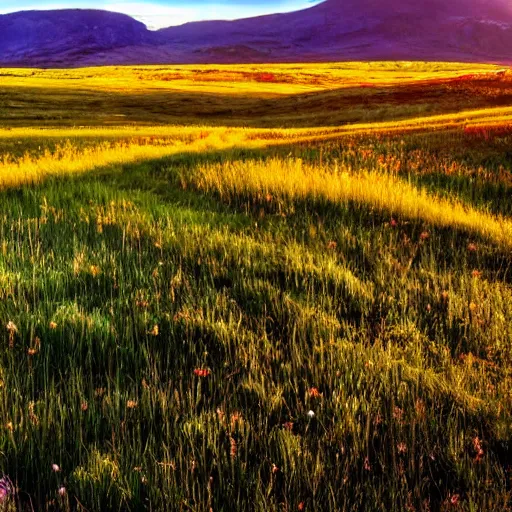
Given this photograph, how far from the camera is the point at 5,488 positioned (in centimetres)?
168

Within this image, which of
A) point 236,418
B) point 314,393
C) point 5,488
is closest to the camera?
point 5,488

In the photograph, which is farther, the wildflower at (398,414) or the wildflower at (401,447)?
the wildflower at (398,414)

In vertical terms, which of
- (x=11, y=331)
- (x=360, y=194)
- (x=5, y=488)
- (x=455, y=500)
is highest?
(x=360, y=194)

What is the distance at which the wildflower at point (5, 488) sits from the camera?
1627mm

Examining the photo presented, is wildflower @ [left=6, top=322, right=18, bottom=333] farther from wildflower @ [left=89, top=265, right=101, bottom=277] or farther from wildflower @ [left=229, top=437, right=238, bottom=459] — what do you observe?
wildflower @ [left=229, top=437, right=238, bottom=459]

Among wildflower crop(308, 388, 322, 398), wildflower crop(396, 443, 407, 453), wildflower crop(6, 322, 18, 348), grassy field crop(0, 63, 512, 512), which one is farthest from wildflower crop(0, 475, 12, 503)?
wildflower crop(396, 443, 407, 453)

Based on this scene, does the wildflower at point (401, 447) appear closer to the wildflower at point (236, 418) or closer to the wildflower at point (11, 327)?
the wildflower at point (236, 418)

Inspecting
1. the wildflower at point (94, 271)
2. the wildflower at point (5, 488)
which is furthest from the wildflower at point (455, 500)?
the wildflower at point (94, 271)

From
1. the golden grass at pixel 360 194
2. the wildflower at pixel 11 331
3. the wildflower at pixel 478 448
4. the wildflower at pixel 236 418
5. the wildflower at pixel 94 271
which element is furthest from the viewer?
the golden grass at pixel 360 194

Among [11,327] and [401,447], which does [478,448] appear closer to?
[401,447]

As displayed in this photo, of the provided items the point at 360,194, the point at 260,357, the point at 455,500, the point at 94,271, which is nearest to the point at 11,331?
the point at 94,271

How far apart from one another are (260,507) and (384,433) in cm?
67

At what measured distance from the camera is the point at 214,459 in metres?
1.84

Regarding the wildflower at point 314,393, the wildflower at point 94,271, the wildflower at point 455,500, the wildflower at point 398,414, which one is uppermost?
the wildflower at point 94,271
